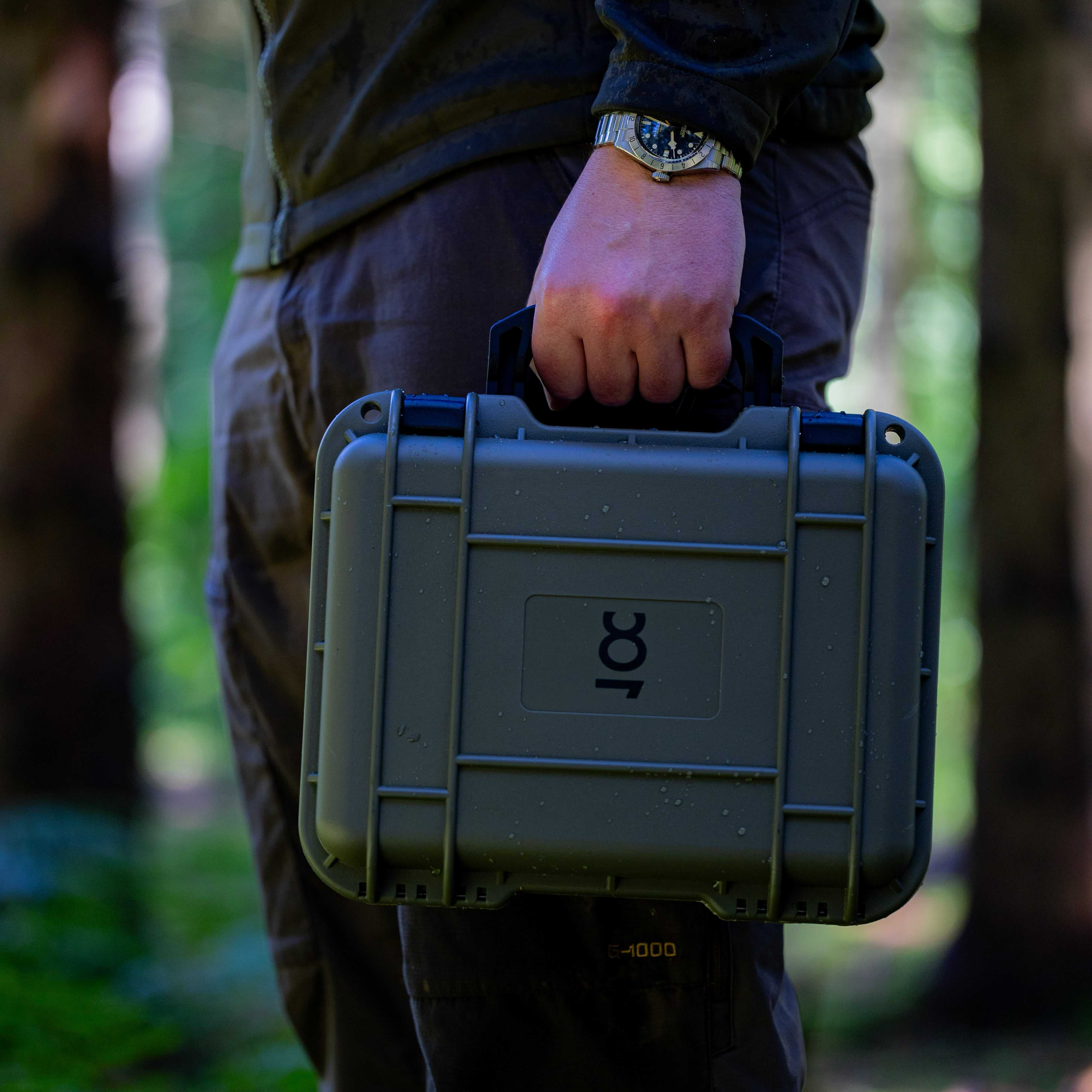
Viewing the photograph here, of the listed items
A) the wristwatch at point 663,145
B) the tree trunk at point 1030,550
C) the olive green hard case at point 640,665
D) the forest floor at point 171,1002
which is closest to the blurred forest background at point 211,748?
the forest floor at point 171,1002

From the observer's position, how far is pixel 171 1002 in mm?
3455

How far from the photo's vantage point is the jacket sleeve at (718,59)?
45.0 inches

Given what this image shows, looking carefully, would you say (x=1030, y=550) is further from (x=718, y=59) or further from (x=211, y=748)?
(x=211, y=748)

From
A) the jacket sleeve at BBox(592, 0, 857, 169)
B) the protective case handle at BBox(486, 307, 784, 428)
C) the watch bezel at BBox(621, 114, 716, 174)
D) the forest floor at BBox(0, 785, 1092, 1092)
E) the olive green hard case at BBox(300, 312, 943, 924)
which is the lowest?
the forest floor at BBox(0, 785, 1092, 1092)

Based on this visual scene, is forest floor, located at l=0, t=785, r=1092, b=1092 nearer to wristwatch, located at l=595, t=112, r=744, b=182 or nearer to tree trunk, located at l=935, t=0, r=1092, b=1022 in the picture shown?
tree trunk, located at l=935, t=0, r=1092, b=1022

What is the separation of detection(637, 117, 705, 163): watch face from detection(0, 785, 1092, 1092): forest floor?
88.2 inches

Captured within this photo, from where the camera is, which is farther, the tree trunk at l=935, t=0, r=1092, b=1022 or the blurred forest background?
the tree trunk at l=935, t=0, r=1092, b=1022

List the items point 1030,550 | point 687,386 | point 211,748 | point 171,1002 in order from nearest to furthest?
1. point 687,386
2. point 171,1002
3. point 1030,550
4. point 211,748

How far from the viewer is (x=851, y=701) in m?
1.08

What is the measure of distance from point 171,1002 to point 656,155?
3.14 metres

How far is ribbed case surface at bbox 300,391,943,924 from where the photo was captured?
42.5 inches

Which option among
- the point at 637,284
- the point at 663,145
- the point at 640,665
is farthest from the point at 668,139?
the point at 640,665

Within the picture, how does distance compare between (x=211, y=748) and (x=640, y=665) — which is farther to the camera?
(x=211, y=748)

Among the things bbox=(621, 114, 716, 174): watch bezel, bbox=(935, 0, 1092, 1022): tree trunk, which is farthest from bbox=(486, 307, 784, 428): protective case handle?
bbox=(935, 0, 1092, 1022): tree trunk
